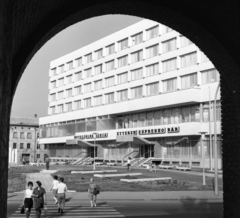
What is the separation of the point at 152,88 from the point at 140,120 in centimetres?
576

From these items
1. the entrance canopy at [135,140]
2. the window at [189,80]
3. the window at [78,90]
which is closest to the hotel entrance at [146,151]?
the entrance canopy at [135,140]

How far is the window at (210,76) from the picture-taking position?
166 ft

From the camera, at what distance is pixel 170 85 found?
57.6 meters

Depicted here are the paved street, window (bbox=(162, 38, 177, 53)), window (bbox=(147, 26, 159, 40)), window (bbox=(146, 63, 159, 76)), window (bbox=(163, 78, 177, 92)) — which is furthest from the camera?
window (bbox=(146, 63, 159, 76))

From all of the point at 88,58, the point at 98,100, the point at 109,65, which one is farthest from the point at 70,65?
the point at 109,65

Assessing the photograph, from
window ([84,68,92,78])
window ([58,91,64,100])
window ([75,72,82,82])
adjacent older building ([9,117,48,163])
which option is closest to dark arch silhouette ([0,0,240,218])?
window ([84,68,92,78])

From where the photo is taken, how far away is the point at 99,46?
243 ft

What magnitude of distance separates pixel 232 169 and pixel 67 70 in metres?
80.0

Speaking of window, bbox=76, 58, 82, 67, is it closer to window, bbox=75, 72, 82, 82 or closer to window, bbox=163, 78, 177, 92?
window, bbox=75, 72, 82, 82

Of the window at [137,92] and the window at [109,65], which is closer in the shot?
the window at [137,92]

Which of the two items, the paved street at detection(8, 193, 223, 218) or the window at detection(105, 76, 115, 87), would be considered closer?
the paved street at detection(8, 193, 223, 218)

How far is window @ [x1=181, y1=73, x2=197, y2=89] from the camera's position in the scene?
5350 centimetres

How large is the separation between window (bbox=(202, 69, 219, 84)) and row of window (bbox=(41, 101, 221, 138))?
3.16m

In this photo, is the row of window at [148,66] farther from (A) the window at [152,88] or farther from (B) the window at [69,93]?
(A) the window at [152,88]
